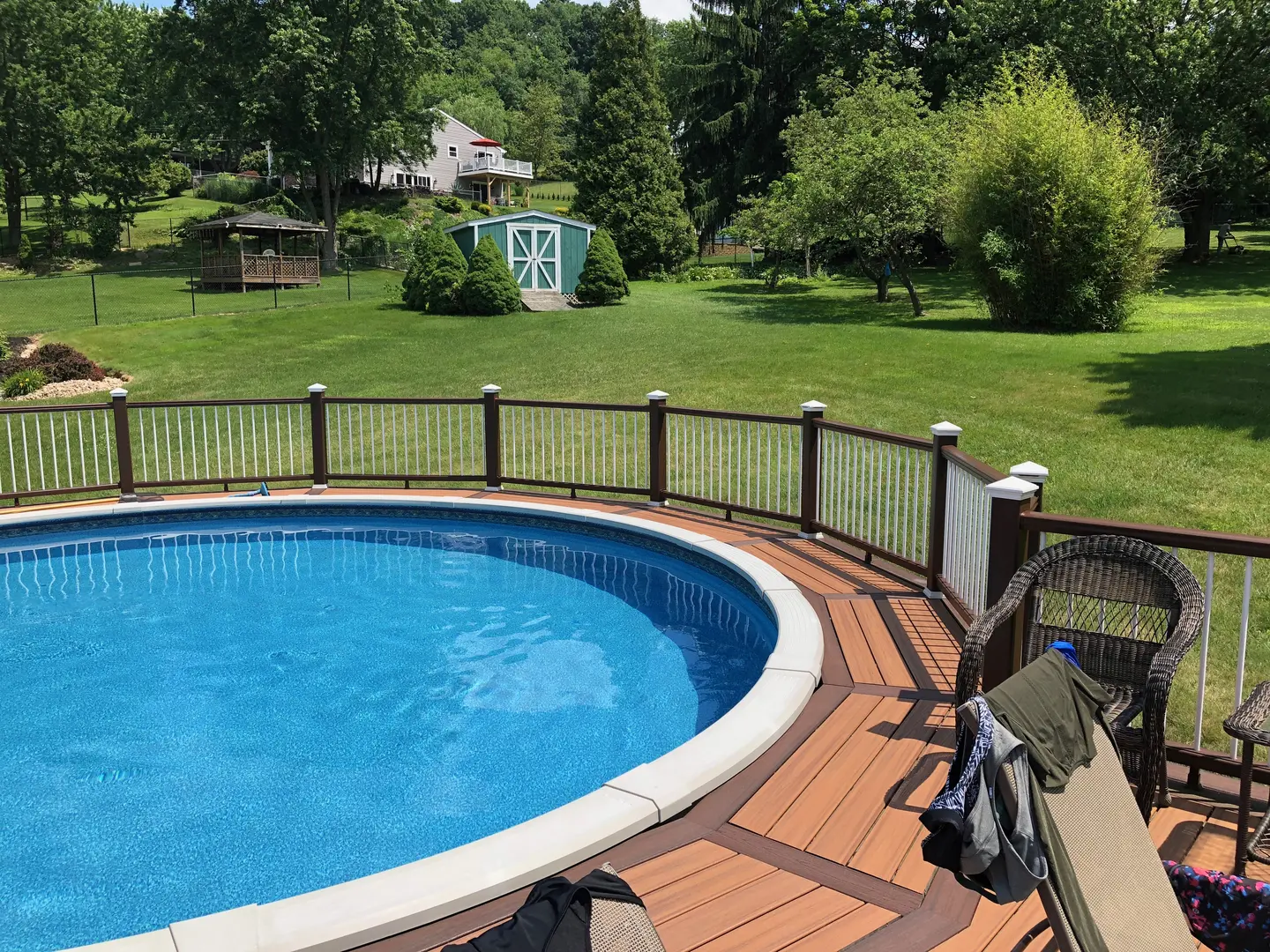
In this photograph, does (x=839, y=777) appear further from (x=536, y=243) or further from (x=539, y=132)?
(x=539, y=132)

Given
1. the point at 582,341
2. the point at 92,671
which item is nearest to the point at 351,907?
the point at 92,671

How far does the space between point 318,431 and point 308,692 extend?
459cm

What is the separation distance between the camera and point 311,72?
114 ft

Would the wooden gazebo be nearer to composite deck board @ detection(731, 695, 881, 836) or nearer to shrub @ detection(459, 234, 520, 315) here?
shrub @ detection(459, 234, 520, 315)

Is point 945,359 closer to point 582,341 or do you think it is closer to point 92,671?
point 582,341

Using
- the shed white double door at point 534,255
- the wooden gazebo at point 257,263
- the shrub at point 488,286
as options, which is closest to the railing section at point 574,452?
the shrub at point 488,286

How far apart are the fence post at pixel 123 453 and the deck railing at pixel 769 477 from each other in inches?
0.7

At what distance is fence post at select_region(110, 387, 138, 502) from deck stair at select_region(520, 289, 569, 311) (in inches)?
654

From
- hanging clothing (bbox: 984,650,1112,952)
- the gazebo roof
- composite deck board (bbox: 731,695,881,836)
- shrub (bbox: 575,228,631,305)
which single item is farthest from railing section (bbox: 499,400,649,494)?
the gazebo roof

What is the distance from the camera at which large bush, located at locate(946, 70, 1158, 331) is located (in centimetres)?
1786

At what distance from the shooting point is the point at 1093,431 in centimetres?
1128

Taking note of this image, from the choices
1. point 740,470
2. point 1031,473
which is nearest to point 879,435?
point 1031,473

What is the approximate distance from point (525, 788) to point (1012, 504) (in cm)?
285

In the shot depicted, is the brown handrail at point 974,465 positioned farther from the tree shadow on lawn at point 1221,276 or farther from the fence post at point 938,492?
the tree shadow on lawn at point 1221,276
